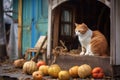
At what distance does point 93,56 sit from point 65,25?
8.31 ft

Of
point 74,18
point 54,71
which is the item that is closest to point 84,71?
point 54,71

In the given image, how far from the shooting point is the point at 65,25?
10.7 meters

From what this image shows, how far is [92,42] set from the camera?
8.77 m

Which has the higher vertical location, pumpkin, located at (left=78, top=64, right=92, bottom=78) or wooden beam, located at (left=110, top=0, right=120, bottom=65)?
wooden beam, located at (left=110, top=0, right=120, bottom=65)

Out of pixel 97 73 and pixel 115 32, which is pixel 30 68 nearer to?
pixel 97 73

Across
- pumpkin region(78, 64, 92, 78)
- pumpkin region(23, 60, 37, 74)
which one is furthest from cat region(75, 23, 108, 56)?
pumpkin region(23, 60, 37, 74)

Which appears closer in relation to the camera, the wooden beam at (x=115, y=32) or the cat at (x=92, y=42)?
the wooden beam at (x=115, y=32)

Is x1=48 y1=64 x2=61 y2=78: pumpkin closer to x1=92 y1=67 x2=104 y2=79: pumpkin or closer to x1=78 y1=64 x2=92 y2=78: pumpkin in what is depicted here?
x1=78 y1=64 x2=92 y2=78: pumpkin

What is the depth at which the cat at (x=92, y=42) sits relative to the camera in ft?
28.6

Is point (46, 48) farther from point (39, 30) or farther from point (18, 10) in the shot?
point (18, 10)

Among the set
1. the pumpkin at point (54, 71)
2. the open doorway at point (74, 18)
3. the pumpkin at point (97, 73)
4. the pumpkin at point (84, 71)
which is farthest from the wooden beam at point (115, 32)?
the open doorway at point (74, 18)

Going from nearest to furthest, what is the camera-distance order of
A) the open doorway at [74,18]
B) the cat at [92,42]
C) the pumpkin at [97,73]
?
the pumpkin at [97,73]
the cat at [92,42]
the open doorway at [74,18]

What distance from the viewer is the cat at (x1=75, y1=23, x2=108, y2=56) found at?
8703mm

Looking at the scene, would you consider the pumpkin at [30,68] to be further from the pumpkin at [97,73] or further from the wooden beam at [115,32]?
the wooden beam at [115,32]
